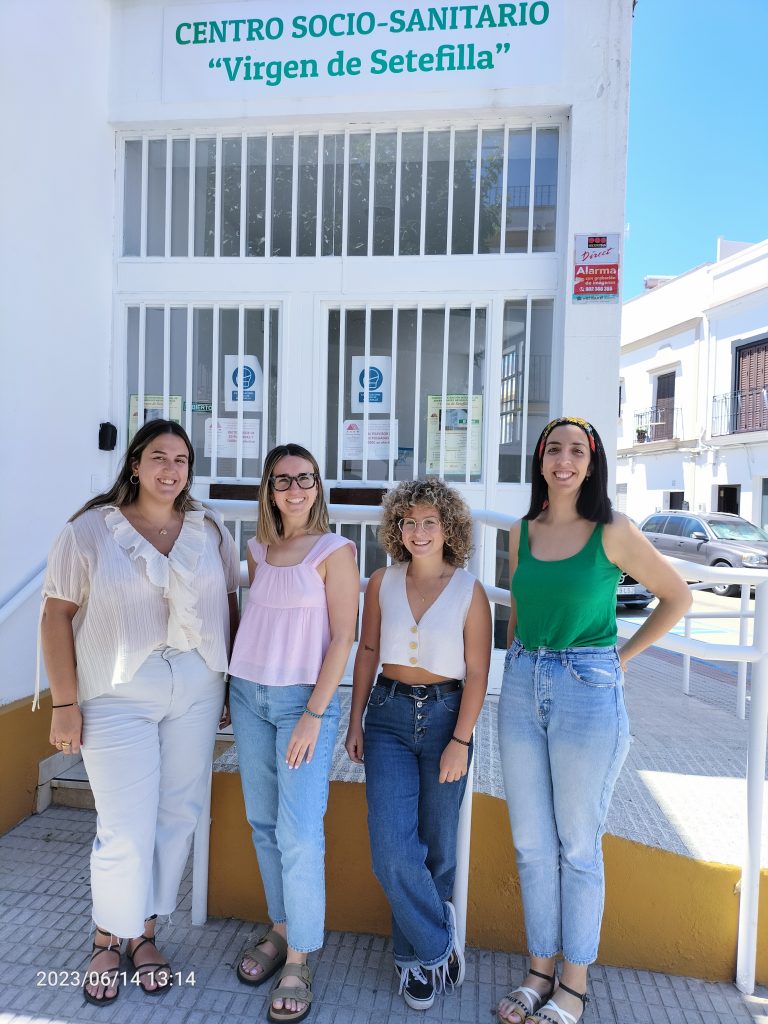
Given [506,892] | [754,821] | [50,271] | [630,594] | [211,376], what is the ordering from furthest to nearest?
1. [630,594]
2. [211,376]
3. [50,271]
4. [506,892]
5. [754,821]

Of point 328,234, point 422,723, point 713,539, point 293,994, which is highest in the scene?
point 328,234

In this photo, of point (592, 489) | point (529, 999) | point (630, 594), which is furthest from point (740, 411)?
point (529, 999)

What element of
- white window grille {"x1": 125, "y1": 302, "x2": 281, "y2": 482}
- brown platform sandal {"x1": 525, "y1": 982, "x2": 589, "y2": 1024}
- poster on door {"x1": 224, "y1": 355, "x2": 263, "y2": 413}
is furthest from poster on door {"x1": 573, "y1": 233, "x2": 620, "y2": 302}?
brown platform sandal {"x1": 525, "y1": 982, "x2": 589, "y2": 1024}

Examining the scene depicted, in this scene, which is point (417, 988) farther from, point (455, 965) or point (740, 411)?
point (740, 411)

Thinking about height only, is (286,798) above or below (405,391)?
below

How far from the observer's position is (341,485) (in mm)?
4207

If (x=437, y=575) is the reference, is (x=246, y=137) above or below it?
above

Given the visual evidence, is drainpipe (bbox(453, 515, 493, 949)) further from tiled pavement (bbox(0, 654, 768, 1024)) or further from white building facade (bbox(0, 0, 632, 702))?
white building facade (bbox(0, 0, 632, 702))

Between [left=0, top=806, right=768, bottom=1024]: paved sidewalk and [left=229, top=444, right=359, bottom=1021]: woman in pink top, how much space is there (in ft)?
0.43

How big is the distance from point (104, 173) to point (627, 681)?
15.3 feet

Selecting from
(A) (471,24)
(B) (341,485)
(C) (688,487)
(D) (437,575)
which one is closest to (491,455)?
(B) (341,485)

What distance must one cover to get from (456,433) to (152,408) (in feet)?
6.14

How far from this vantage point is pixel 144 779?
7.07ft

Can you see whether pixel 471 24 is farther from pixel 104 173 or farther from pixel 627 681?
pixel 627 681
